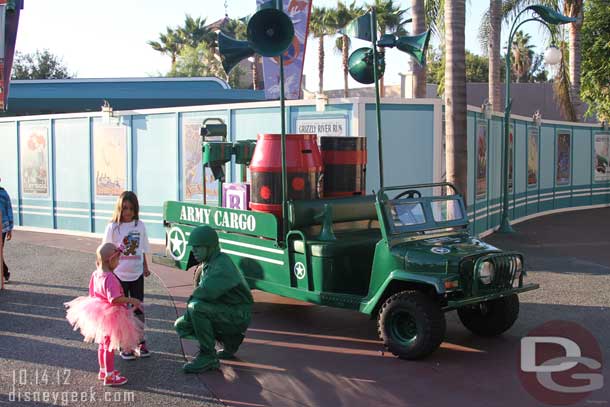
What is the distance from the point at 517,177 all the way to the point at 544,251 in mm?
5024

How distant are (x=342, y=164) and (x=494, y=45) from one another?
15.7m

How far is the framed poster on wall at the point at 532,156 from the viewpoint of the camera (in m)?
18.5

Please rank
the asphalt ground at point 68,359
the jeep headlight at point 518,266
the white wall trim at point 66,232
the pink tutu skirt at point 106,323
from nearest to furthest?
the asphalt ground at point 68,359 < the pink tutu skirt at point 106,323 < the jeep headlight at point 518,266 < the white wall trim at point 66,232

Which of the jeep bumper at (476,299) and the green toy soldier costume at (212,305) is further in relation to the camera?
the jeep bumper at (476,299)

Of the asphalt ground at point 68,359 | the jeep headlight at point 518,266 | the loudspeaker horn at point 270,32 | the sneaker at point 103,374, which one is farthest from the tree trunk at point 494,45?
the sneaker at point 103,374

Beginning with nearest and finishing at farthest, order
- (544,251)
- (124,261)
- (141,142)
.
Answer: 1. (124,261)
2. (544,251)
3. (141,142)

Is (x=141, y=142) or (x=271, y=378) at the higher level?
(x=141, y=142)

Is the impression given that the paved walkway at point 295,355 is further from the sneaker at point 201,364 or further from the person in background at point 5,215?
the person in background at point 5,215

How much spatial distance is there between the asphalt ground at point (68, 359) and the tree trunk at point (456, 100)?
18.3 feet

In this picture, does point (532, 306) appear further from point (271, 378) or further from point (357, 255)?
point (271, 378)

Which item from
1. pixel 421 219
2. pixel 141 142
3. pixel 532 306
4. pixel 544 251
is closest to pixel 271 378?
pixel 421 219

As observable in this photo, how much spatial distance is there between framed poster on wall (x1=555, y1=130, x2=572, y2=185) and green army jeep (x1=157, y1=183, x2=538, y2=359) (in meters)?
14.1

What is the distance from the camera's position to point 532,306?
8500mm

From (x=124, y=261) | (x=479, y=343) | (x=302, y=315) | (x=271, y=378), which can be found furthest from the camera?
(x=302, y=315)
